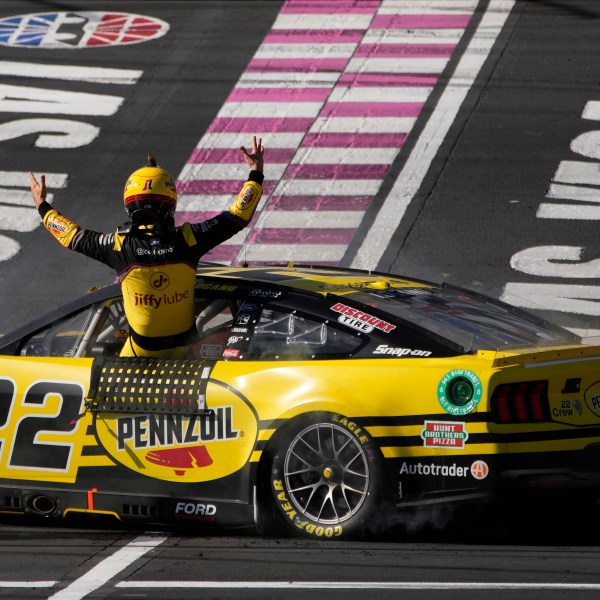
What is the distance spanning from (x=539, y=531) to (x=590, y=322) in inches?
189

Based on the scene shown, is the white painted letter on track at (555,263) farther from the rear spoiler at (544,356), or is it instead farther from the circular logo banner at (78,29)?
the circular logo banner at (78,29)

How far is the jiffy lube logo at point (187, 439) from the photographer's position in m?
6.67

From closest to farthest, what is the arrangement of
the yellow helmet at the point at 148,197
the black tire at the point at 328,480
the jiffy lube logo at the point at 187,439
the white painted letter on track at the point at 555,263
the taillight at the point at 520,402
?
the taillight at the point at 520,402 < the black tire at the point at 328,480 < the jiffy lube logo at the point at 187,439 < the yellow helmet at the point at 148,197 < the white painted letter on track at the point at 555,263

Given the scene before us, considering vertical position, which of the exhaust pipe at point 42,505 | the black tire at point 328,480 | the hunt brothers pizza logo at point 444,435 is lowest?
the exhaust pipe at point 42,505

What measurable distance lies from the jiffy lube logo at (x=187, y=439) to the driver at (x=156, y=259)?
444mm

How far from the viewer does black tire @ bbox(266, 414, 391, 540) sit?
21.1 ft

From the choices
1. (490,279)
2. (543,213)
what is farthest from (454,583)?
(543,213)

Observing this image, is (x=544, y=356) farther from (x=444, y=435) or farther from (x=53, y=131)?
(x=53, y=131)

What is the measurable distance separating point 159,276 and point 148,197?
0.44 meters

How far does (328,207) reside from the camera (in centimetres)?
1396

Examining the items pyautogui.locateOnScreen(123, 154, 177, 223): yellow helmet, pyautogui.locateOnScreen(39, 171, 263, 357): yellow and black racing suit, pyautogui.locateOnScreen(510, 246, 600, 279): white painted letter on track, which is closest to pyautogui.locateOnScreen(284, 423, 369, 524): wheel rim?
pyautogui.locateOnScreen(39, 171, 263, 357): yellow and black racing suit

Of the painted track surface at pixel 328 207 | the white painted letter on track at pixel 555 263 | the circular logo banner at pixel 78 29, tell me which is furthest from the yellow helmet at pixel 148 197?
the circular logo banner at pixel 78 29

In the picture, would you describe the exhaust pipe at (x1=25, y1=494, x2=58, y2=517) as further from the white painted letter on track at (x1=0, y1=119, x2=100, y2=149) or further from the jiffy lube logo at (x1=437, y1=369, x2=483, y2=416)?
the white painted letter on track at (x1=0, y1=119, x2=100, y2=149)

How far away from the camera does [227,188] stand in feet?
47.6
